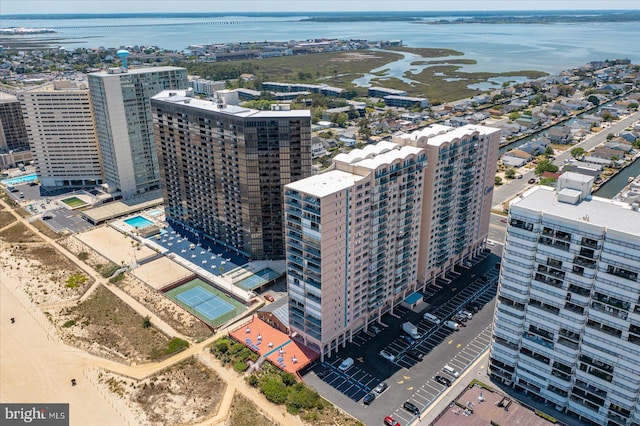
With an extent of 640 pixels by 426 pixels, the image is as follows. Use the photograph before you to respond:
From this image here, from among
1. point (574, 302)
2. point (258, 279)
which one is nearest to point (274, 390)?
point (258, 279)

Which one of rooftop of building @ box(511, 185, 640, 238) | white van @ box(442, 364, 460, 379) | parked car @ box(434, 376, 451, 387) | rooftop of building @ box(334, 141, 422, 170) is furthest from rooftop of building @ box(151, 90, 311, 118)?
parked car @ box(434, 376, 451, 387)

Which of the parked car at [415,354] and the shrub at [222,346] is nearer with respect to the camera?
the parked car at [415,354]

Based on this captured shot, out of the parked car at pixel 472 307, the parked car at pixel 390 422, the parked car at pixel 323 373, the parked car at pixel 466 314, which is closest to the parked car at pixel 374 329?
the parked car at pixel 323 373

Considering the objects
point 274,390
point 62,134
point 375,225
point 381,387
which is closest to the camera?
point 274,390

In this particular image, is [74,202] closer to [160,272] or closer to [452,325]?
[160,272]

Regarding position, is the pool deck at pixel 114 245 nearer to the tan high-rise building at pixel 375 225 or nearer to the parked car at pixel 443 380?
the tan high-rise building at pixel 375 225

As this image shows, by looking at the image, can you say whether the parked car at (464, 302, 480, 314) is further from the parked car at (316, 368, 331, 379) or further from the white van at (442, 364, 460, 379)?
the parked car at (316, 368, 331, 379)

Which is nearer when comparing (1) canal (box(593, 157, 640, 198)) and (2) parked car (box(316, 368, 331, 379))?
(2) parked car (box(316, 368, 331, 379))
